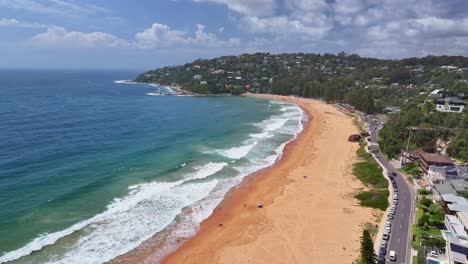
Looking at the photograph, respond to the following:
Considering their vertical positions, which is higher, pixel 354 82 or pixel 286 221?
pixel 354 82

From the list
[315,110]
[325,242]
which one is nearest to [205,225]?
[325,242]

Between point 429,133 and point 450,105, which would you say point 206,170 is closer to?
point 429,133

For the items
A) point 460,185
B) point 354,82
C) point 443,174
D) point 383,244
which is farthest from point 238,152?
point 354,82

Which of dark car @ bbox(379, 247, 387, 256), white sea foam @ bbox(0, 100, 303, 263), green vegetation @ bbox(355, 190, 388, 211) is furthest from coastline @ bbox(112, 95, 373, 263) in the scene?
dark car @ bbox(379, 247, 387, 256)

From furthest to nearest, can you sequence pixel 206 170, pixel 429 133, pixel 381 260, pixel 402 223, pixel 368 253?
pixel 429 133
pixel 206 170
pixel 402 223
pixel 381 260
pixel 368 253

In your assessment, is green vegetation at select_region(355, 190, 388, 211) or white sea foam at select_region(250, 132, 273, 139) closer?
green vegetation at select_region(355, 190, 388, 211)

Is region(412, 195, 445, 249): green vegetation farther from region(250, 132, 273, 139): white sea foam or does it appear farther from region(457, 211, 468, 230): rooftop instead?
region(250, 132, 273, 139): white sea foam

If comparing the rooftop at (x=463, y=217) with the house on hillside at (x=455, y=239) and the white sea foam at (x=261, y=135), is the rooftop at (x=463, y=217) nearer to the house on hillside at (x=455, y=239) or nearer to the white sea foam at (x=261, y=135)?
the house on hillside at (x=455, y=239)
